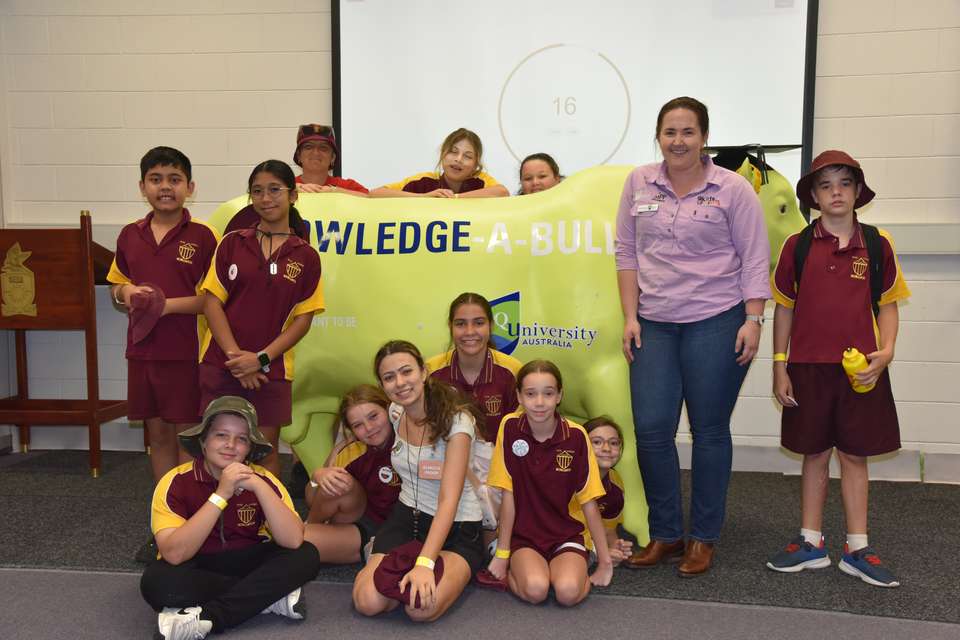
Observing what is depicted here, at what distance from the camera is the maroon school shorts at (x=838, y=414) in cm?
243

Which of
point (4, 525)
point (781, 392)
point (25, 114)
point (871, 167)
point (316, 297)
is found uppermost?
point (25, 114)

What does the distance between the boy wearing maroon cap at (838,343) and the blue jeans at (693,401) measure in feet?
0.68

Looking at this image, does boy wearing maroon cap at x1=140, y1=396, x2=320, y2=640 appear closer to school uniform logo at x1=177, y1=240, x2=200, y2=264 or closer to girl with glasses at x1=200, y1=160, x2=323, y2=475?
girl with glasses at x1=200, y1=160, x2=323, y2=475

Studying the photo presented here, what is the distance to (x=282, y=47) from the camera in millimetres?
4141

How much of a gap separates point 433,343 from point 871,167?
2.45 m

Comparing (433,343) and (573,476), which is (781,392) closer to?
(573,476)

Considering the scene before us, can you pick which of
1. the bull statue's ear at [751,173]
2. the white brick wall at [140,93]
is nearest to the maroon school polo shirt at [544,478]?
the bull statue's ear at [751,173]

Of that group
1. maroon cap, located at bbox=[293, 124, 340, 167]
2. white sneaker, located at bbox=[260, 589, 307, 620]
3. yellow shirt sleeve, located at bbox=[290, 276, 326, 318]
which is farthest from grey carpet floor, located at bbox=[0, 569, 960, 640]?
maroon cap, located at bbox=[293, 124, 340, 167]

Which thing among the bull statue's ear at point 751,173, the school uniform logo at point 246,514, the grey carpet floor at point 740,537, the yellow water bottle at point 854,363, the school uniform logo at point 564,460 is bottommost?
the grey carpet floor at point 740,537

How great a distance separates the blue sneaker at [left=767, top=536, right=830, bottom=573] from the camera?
8.27ft

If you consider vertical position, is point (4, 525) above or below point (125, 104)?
below

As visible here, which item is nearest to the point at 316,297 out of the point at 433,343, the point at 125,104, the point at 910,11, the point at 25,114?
the point at 433,343

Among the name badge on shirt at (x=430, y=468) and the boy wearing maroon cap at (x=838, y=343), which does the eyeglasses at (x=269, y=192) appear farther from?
the boy wearing maroon cap at (x=838, y=343)

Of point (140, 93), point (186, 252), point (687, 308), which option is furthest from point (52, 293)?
point (687, 308)
